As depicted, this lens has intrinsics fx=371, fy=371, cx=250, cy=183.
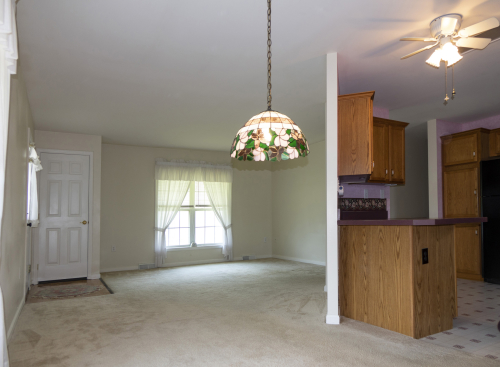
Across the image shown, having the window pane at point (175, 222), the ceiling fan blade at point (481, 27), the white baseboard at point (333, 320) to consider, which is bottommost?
the white baseboard at point (333, 320)

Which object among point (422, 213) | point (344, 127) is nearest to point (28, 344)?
point (344, 127)

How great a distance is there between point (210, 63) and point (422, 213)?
597 cm

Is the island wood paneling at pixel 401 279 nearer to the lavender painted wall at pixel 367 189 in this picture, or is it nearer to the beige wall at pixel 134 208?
the lavender painted wall at pixel 367 189

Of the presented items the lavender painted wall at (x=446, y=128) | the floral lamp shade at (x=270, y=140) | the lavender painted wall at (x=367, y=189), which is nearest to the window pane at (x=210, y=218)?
the lavender painted wall at (x=367, y=189)

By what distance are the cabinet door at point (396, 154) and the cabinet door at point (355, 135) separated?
4.21ft

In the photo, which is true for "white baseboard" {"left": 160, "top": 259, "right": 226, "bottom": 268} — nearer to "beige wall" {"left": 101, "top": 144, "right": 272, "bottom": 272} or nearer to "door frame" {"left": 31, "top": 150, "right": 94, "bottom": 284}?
"beige wall" {"left": 101, "top": 144, "right": 272, "bottom": 272}

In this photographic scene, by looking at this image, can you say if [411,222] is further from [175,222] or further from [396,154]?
[175,222]

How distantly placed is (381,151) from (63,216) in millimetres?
5209

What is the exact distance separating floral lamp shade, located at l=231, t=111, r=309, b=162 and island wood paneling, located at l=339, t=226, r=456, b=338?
5.76ft

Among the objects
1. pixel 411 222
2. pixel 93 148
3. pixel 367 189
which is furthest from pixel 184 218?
pixel 411 222

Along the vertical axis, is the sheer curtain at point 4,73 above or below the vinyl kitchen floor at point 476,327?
above

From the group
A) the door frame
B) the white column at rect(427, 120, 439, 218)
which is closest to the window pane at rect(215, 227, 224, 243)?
the door frame

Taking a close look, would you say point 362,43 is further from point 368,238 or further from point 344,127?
point 368,238

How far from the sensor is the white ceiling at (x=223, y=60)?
2713 mm
